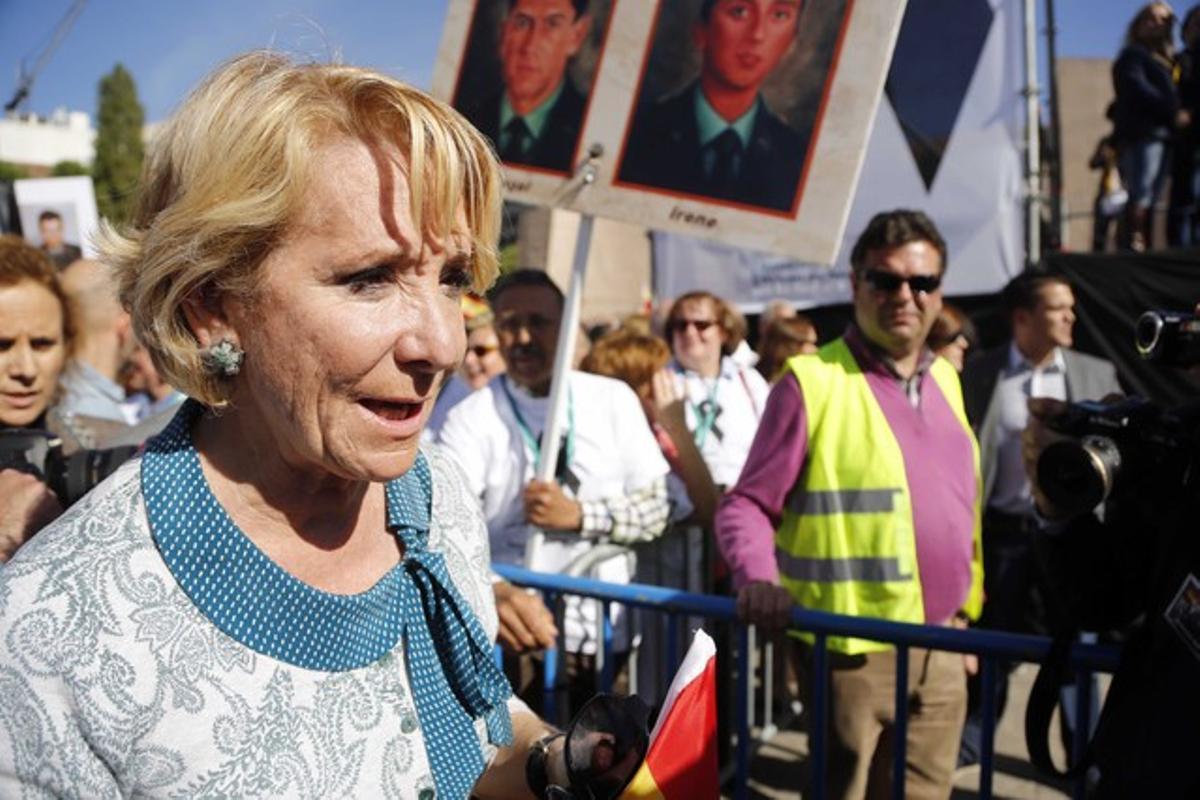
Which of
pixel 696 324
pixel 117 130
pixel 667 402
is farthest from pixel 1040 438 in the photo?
pixel 117 130

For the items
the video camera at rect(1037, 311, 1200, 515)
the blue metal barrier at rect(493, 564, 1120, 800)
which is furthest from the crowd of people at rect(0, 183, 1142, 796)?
the video camera at rect(1037, 311, 1200, 515)

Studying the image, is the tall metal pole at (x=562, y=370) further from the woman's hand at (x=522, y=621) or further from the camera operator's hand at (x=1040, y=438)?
the camera operator's hand at (x=1040, y=438)

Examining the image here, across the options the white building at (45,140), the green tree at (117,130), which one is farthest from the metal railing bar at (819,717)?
the white building at (45,140)

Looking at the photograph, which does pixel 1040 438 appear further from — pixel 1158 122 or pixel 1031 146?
pixel 1158 122

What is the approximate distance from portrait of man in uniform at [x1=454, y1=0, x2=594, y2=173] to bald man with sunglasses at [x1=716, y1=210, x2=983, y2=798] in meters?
1.03

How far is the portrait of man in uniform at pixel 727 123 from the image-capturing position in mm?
2951

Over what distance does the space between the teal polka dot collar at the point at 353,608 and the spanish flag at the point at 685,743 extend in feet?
1.11

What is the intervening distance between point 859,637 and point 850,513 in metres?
0.47

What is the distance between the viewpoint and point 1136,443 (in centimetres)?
205

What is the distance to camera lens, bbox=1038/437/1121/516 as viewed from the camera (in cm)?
202

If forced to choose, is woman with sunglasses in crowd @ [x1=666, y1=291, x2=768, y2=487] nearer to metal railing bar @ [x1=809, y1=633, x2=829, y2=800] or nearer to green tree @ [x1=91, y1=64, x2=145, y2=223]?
metal railing bar @ [x1=809, y1=633, x2=829, y2=800]

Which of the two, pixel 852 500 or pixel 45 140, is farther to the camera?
pixel 45 140

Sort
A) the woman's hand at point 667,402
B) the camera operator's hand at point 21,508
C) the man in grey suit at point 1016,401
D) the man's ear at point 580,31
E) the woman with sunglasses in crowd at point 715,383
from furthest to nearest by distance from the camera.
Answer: the woman with sunglasses in crowd at point 715,383
the man in grey suit at point 1016,401
the woman's hand at point 667,402
the man's ear at point 580,31
the camera operator's hand at point 21,508

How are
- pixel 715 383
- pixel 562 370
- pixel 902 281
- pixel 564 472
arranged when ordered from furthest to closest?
pixel 715 383
pixel 564 472
pixel 562 370
pixel 902 281
